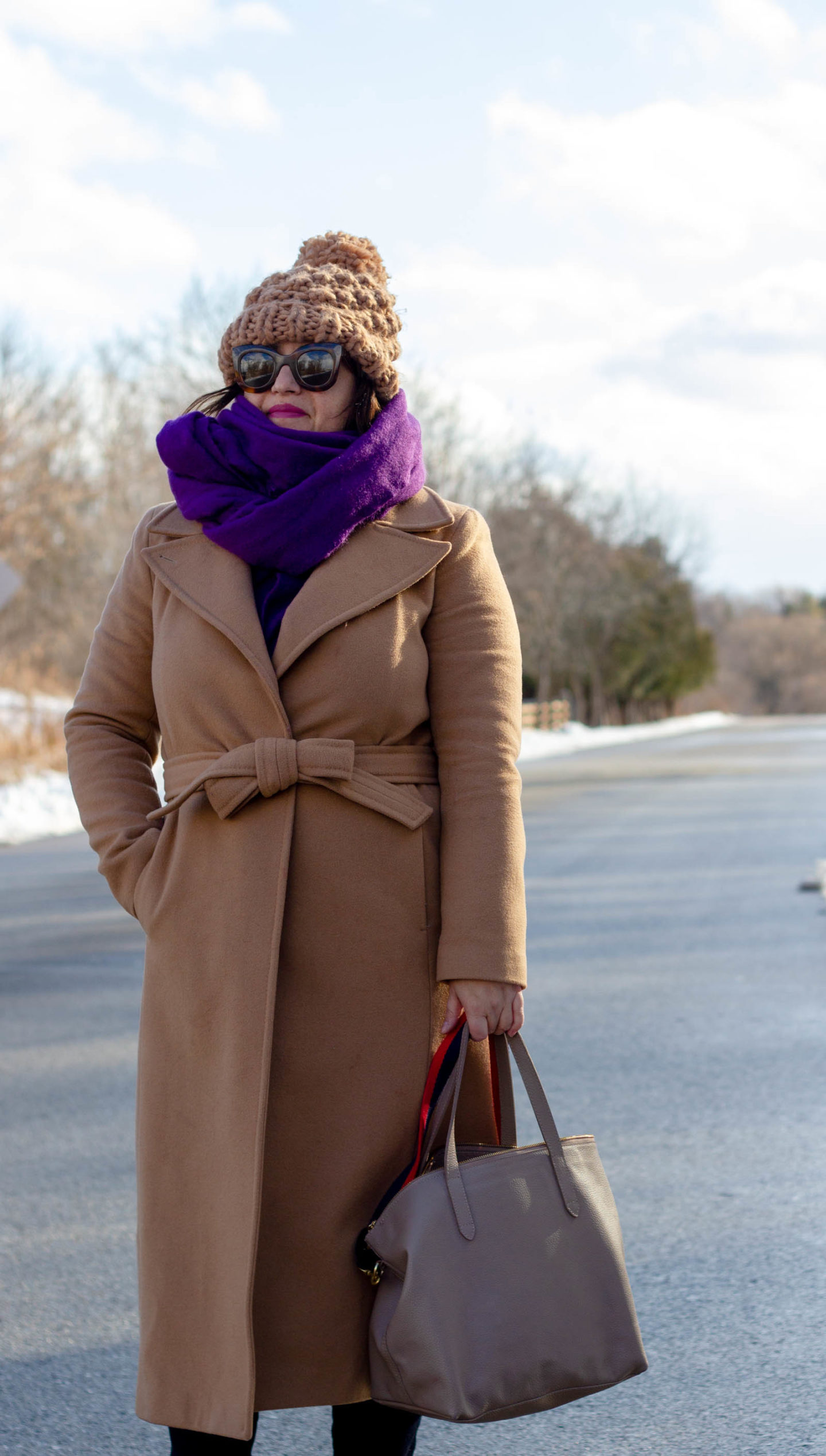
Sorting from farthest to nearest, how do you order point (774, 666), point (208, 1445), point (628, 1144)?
point (774, 666) < point (628, 1144) < point (208, 1445)

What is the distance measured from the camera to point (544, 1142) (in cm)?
217

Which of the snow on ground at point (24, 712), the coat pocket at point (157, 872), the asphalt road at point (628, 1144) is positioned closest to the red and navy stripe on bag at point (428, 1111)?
the coat pocket at point (157, 872)

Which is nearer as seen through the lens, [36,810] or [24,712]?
[36,810]

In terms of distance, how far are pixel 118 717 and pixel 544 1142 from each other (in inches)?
37.9

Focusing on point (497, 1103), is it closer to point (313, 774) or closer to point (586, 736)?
point (313, 774)

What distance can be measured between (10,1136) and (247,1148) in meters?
2.94

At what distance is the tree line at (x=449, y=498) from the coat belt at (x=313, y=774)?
13.0 meters

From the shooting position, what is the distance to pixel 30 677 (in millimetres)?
21469

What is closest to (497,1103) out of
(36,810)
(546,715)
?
(36,810)

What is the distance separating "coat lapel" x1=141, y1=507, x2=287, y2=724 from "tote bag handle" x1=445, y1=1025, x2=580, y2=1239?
1.96 feet

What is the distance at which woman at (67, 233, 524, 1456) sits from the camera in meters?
2.17

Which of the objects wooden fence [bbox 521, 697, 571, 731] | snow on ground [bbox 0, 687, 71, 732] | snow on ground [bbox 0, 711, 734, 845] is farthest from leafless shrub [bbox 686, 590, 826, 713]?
snow on ground [bbox 0, 711, 734, 845]

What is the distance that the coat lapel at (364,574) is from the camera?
87.4 inches

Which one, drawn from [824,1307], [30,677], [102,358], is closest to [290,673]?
[824,1307]
